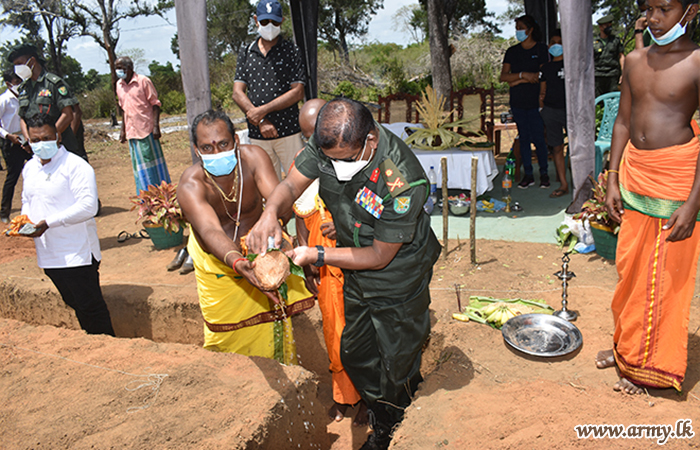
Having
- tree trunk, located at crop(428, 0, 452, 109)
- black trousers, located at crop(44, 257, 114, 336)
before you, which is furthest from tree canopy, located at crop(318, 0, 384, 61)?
black trousers, located at crop(44, 257, 114, 336)

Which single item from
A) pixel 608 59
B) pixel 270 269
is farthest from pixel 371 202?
pixel 608 59

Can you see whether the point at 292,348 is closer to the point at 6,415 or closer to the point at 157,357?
the point at 157,357

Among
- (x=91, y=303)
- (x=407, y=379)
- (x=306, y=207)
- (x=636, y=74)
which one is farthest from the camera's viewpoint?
(x=91, y=303)

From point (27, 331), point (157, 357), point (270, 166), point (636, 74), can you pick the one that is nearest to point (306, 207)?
point (270, 166)

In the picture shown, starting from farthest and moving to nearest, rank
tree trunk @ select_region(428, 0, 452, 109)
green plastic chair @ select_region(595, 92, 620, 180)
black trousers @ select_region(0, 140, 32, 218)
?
tree trunk @ select_region(428, 0, 452, 109) → black trousers @ select_region(0, 140, 32, 218) → green plastic chair @ select_region(595, 92, 620, 180)

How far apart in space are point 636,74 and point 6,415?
384 cm

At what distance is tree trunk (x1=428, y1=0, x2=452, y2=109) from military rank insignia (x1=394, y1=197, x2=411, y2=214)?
9568mm

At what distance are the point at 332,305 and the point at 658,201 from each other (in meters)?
1.88

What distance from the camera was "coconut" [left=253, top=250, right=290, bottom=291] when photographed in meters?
2.49

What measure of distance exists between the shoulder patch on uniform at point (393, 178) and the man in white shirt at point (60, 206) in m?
2.31

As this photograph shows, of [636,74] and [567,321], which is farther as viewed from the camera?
[567,321]

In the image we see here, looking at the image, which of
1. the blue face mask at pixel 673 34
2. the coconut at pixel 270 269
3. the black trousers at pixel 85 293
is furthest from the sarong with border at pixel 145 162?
the blue face mask at pixel 673 34

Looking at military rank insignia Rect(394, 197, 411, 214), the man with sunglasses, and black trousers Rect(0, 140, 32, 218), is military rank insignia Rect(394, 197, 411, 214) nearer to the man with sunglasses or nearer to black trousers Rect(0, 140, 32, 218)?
the man with sunglasses

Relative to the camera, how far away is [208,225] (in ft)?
9.37
